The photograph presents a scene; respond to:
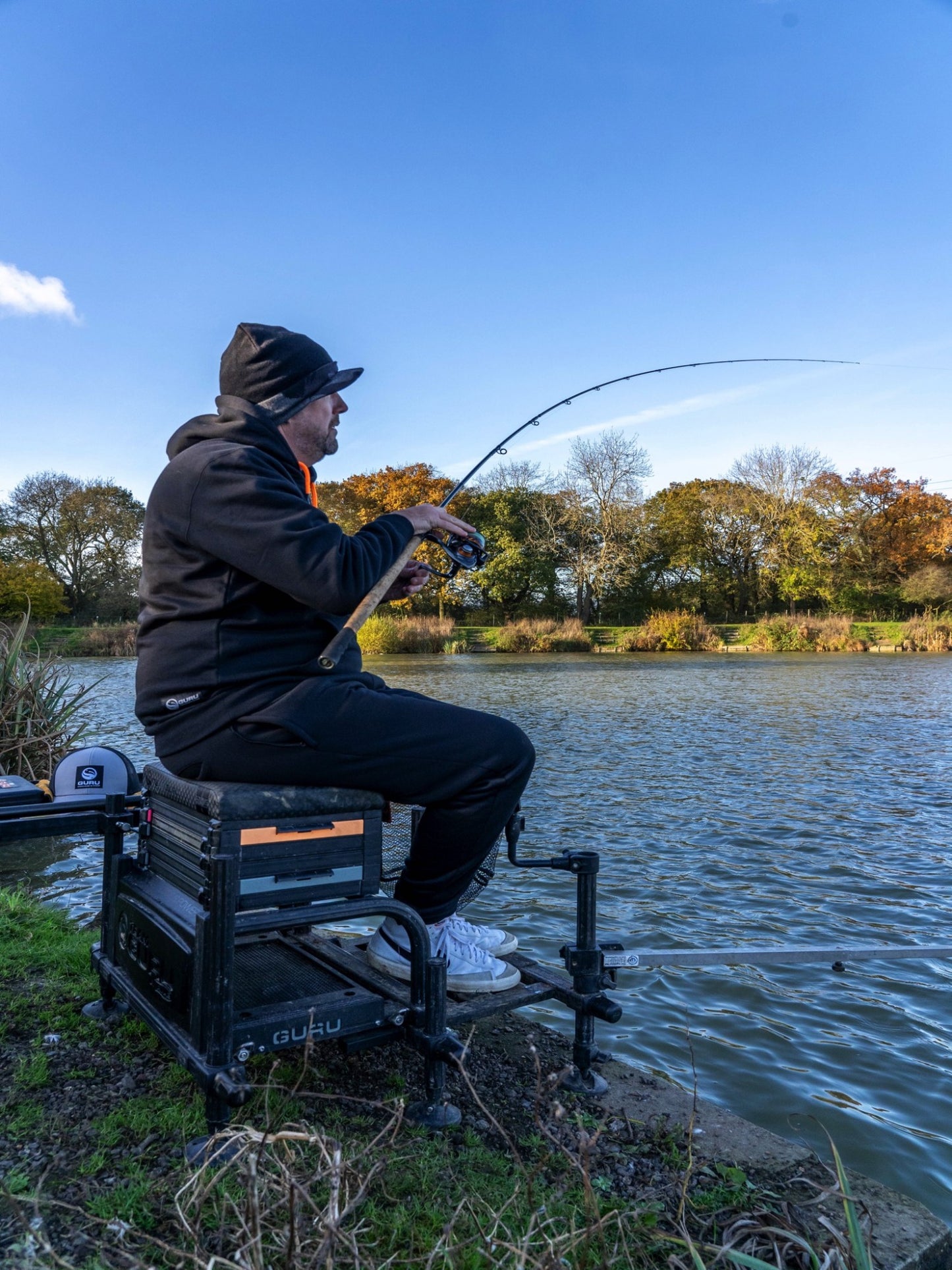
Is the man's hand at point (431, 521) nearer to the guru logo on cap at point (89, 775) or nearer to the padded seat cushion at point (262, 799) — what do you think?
the padded seat cushion at point (262, 799)

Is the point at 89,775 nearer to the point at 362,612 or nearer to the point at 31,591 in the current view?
the point at 362,612

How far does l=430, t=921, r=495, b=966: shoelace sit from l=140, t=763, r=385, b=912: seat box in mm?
383

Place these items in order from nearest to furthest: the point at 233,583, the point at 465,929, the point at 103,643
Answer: the point at 233,583 < the point at 465,929 < the point at 103,643

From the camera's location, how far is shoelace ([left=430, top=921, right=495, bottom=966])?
281 centimetres

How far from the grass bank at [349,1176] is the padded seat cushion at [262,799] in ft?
2.03

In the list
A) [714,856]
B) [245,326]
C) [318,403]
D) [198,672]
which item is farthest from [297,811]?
[714,856]

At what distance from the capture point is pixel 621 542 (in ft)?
144

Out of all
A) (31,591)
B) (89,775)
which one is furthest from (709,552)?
(89,775)

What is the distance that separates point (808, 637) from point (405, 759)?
117 feet

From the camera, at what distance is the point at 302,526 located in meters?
2.37

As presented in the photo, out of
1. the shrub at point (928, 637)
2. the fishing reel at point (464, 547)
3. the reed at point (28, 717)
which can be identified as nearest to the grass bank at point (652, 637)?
the shrub at point (928, 637)

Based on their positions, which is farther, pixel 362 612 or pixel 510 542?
pixel 510 542

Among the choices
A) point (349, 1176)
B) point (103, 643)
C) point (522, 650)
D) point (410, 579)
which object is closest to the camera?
point (349, 1176)

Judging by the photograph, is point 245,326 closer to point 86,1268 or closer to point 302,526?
point 302,526
